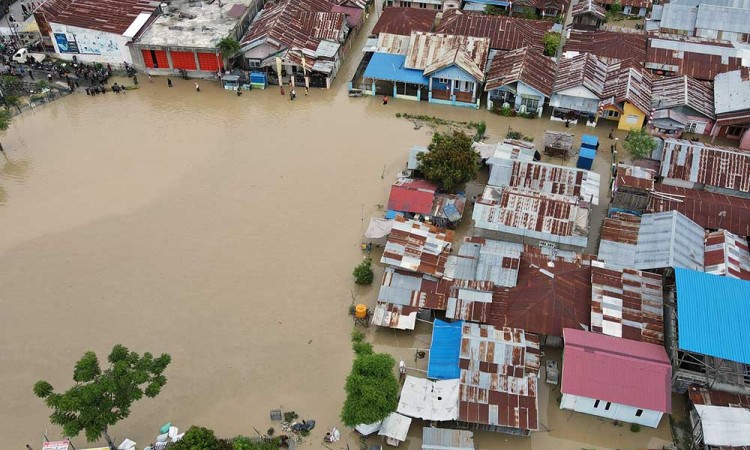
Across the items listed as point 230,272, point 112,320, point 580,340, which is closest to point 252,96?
point 230,272

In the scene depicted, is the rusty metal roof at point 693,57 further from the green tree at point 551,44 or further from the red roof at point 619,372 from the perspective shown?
the red roof at point 619,372

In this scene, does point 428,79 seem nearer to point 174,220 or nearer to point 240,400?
point 174,220

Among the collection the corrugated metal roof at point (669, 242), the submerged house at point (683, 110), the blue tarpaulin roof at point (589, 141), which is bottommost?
the corrugated metal roof at point (669, 242)

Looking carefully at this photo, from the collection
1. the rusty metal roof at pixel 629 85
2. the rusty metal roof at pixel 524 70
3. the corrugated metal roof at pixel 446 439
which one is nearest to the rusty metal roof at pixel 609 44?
the rusty metal roof at pixel 629 85

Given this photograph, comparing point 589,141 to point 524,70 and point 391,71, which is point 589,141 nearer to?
point 524,70

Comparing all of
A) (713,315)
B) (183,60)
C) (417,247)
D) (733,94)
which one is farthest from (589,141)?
(183,60)
